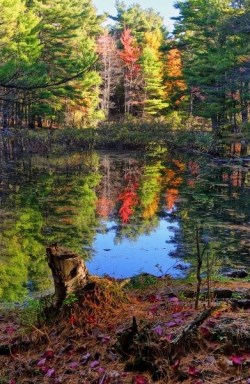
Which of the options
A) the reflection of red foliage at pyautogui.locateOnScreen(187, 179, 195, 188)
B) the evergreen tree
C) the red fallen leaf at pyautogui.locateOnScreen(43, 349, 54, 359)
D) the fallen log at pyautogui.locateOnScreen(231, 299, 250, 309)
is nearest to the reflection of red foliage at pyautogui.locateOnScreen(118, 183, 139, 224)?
the reflection of red foliage at pyautogui.locateOnScreen(187, 179, 195, 188)

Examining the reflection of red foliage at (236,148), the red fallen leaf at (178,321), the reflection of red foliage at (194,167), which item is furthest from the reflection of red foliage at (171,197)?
the reflection of red foliage at (236,148)

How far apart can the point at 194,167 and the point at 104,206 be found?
10.7 metres

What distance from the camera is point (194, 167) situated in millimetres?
23328

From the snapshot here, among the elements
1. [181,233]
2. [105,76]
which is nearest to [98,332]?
[181,233]

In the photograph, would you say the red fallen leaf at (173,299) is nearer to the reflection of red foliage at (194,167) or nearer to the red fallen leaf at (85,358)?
the red fallen leaf at (85,358)

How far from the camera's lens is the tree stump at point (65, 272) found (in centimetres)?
408

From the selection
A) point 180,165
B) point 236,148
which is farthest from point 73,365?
point 236,148

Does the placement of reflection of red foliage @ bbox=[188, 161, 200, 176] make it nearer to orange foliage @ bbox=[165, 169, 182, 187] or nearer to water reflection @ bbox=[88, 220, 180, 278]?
orange foliage @ bbox=[165, 169, 182, 187]

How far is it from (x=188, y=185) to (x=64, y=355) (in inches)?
572

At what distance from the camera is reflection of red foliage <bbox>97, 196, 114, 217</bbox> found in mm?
12664

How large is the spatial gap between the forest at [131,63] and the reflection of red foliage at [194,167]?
4637mm

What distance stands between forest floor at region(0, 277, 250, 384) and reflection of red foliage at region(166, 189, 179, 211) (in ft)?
30.0

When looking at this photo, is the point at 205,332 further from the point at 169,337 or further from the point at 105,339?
the point at 105,339

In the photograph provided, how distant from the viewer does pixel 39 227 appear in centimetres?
1088
